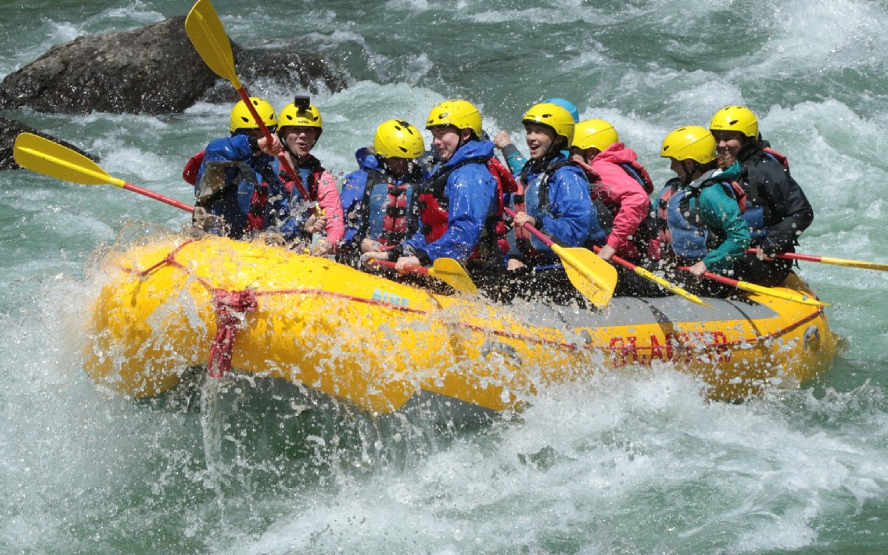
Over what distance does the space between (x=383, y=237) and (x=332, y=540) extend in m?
1.86

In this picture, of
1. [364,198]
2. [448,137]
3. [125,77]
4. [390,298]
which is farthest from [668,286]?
[125,77]

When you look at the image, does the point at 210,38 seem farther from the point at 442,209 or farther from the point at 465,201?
the point at 465,201

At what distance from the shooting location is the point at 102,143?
11172 mm

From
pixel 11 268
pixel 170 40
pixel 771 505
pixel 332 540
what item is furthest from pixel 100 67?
pixel 771 505

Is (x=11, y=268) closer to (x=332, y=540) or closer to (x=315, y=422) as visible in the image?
(x=315, y=422)

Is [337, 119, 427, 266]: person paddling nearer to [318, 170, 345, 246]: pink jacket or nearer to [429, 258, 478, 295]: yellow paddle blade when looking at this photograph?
[318, 170, 345, 246]: pink jacket

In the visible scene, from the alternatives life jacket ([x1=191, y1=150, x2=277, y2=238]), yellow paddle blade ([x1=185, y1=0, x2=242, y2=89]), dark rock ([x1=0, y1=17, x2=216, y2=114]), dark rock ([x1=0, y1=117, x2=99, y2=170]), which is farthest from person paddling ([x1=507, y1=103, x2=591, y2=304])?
dark rock ([x1=0, y1=17, x2=216, y2=114])

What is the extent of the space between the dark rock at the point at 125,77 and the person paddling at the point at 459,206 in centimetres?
736

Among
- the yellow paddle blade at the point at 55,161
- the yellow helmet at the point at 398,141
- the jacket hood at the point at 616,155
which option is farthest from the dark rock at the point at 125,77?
the jacket hood at the point at 616,155

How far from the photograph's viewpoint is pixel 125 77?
39.2ft

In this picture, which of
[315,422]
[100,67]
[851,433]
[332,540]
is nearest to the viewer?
[332,540]

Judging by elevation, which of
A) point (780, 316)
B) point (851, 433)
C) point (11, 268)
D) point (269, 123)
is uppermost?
point (269, 123)

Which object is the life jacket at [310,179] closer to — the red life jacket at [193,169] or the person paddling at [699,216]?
the red life jacket at [193,169]

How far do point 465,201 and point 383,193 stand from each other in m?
0.87
